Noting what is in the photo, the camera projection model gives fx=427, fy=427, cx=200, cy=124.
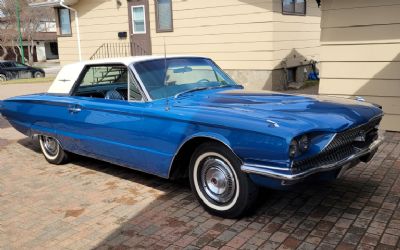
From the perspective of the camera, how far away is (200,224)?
3902mm

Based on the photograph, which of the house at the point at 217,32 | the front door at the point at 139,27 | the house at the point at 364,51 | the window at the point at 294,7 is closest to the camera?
the house at the point at 364,51

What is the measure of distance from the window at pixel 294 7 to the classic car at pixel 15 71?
56.1 ft

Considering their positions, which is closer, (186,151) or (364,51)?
(186,151)

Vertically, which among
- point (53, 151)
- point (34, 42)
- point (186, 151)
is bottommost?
point (53, 151)

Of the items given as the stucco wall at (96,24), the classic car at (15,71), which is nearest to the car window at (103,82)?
the stucco wall at (96,24)

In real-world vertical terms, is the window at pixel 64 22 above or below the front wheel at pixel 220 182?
above

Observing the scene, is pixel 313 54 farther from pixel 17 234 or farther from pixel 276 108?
pixel 17 234

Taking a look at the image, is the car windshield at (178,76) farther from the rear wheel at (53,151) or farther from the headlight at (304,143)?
the rear wheel at (53,151)

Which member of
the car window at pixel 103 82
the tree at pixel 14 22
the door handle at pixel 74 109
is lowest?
the door handle at pixel 74 109

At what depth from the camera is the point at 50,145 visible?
20.1 ft

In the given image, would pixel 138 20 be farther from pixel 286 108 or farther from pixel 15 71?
pixel 15 71

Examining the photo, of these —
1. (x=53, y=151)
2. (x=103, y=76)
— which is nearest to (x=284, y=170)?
(x=103, y=76)

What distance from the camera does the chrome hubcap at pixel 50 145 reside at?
6.03m

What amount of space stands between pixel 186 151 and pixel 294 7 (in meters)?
9.87
